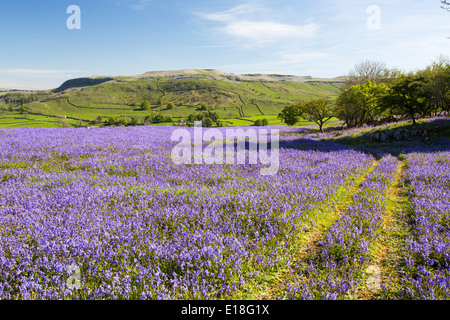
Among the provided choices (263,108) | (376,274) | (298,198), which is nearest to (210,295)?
(376,274)

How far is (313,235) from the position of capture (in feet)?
16.4

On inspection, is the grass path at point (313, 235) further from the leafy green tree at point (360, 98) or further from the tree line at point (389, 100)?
the leafy green tree at point (360, 98)

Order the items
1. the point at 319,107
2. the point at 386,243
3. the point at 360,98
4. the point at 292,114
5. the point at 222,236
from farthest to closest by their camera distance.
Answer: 1. the point at 292,114
2. the point at 360,98
3. the point at 319,107
4. the point at 386,243
5. the point at 222,236

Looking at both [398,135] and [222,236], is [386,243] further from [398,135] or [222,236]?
[398,135]

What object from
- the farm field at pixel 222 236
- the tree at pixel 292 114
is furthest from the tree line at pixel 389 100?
the farm field at pixel 222 236

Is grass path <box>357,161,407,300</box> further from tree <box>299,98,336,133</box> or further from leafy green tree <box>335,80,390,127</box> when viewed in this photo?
leafy green tree <box>335,80,390,127</box>

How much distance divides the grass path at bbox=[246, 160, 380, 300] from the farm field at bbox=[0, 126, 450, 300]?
2cm

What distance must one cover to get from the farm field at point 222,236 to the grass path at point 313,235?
0.02m

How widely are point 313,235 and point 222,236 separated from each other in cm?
201

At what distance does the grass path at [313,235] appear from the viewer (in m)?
3.45

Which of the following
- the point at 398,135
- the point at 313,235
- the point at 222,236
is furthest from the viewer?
the point at 398,135

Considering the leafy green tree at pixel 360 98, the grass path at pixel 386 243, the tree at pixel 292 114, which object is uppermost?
the leafy green tree at pixel 360 98

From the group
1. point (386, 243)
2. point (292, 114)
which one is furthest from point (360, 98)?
point (386, 243)

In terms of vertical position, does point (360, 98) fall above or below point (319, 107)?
above
